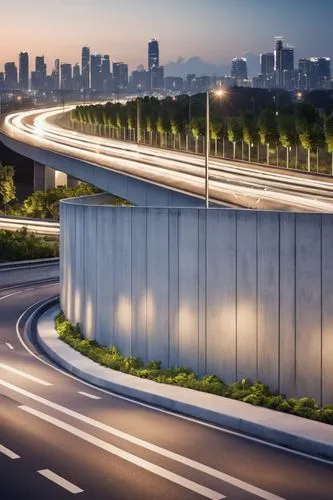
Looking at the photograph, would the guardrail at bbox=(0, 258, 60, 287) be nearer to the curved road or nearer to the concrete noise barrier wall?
the concrete noise barrier wall

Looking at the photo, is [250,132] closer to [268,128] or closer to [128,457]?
[268,128]

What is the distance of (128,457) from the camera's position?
16.1 meters

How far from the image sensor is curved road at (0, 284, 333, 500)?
1409 cm

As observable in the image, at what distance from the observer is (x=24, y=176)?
11688 cm

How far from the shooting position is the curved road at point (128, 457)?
14.1 metres

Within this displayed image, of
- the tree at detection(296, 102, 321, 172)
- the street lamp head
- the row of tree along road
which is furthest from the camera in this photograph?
the row of tree along road

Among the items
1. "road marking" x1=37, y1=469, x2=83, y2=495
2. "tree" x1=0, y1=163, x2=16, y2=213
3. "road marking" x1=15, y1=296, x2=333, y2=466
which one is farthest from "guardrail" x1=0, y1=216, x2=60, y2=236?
"road marking" x1=37, y1=469, x2=83, y2=495

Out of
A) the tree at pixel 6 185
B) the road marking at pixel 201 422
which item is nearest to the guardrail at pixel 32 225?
the tree at pixel 6 185

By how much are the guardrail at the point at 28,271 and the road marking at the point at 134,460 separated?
32.1m

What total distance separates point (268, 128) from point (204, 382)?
187 ft

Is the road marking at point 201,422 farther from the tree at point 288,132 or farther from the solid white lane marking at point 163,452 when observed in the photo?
the tree at point 288,132

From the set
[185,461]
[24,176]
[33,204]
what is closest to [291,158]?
[33,204]

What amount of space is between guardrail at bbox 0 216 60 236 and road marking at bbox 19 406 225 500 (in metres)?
52.1

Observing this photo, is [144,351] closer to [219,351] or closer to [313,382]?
[219,351]
